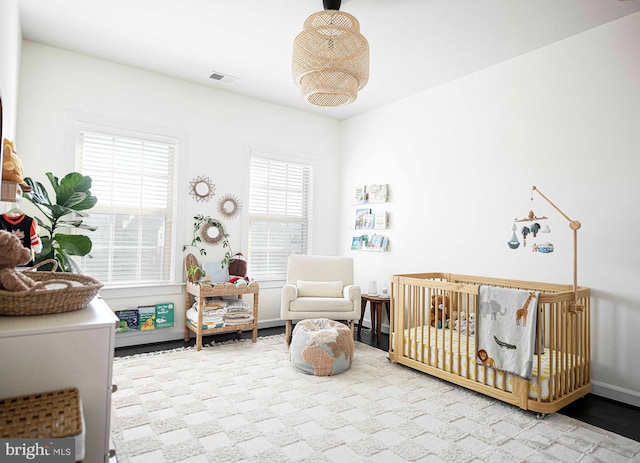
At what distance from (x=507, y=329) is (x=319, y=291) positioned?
203cm

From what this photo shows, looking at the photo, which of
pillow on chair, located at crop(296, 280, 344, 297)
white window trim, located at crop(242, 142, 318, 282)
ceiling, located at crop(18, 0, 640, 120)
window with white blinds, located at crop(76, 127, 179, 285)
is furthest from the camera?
white window trim, located at crop(242, 142, 318, 282)

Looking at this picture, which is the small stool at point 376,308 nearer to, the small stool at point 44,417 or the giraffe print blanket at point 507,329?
the giraffe print blanket at point 507,329

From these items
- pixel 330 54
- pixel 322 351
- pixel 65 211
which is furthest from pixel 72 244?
pixel 330 54

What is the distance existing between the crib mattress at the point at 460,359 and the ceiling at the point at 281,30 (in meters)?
2.35

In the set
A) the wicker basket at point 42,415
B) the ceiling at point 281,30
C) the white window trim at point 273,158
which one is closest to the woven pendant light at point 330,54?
the ceiling at point 281,30

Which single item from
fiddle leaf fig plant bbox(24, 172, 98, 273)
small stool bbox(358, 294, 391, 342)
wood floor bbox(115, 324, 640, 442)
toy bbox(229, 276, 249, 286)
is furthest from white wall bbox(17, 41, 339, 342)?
wood floor bbox(115, 324, 640, 442)

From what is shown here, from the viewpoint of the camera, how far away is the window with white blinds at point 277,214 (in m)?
4.74

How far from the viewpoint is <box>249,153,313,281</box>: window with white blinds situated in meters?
4.74

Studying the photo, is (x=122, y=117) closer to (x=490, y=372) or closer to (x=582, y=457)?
(x=490, y=372)

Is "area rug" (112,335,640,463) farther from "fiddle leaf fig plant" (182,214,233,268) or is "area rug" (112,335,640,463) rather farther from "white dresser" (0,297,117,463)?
"fiddle leaf fig plant" (182,214,233,268)

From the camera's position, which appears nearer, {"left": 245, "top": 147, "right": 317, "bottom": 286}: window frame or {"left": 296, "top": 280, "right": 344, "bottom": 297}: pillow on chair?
{"left": 296, "top": 280, "right": 344, "bottom": 297}: pillow on chair

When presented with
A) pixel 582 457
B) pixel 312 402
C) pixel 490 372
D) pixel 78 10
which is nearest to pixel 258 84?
pixel 78 10

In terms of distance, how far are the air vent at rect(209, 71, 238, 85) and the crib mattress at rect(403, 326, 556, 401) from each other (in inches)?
122

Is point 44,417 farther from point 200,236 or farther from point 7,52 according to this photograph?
point 200,236
